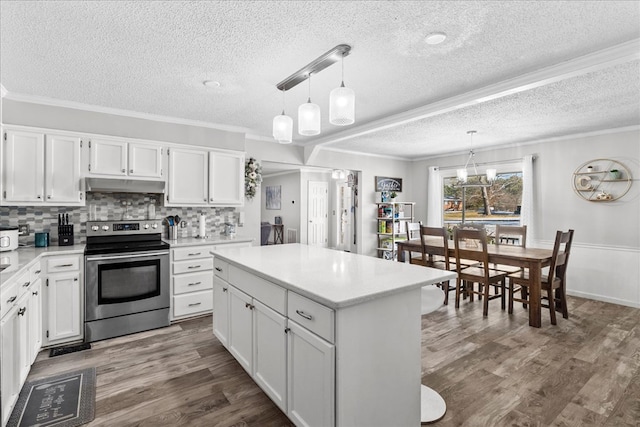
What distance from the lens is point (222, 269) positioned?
2.70 metres

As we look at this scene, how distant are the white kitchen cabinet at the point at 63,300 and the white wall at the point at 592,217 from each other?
239 inches

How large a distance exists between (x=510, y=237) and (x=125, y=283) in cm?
511

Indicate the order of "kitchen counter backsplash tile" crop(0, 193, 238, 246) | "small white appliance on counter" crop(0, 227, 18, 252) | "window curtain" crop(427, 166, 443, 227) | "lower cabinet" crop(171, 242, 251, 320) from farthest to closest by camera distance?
"window curtain" crop(427, 166, 443, 227)
"lower cabinet" crop(171, 242, 251, 320)
"kitchen counter backsplash tile" crop(0, 193, 238, 246)
"small white appliance on counter" crop(0, 227, 18, 252)

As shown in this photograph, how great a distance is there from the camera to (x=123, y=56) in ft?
7.78

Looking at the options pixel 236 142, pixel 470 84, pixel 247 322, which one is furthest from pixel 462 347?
pixel 236 142

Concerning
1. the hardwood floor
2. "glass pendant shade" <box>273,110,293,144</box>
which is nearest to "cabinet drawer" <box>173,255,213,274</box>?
the hardwood floor

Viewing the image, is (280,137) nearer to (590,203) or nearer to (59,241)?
(59,241)

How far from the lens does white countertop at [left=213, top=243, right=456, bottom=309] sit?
152 cm

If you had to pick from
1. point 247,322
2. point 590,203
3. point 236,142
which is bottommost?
point 247,322

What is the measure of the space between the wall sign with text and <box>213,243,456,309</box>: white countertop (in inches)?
160

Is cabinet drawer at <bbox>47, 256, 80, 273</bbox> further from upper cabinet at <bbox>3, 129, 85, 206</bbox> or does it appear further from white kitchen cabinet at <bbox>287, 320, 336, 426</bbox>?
white kitchen cabinet at <bbox>287, 320, 336, 426</bbox>

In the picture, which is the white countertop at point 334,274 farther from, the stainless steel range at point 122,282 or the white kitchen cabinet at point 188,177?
the white kitchen cabinet at point 188,177

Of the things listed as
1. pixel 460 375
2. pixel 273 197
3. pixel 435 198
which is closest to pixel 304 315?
pixel 460 375

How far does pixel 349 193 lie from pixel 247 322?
22.7 feet
